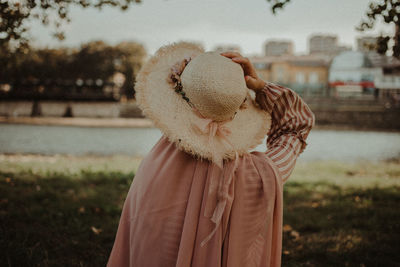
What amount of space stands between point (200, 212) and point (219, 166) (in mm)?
236

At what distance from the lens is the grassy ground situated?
11.5 ft

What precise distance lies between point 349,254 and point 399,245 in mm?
692

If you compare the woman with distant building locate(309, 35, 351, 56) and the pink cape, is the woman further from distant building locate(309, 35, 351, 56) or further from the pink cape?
distant building locate(309, 35, 351, 56)

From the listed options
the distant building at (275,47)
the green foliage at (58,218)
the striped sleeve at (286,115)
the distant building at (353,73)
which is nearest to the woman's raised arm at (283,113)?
the striped sleeve at (286,115)

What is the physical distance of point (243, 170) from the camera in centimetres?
161

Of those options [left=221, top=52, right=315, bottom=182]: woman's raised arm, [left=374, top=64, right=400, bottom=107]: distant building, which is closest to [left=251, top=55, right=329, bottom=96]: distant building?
[left=374, top=64, right=400, bottom=107]: distant building

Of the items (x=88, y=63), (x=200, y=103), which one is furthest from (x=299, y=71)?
(x=200, y=103)

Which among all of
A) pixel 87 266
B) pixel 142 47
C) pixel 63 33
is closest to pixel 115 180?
pixel 63 33

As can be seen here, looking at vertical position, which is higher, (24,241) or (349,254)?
(24,241)

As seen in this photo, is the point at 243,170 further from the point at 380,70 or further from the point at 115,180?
the point at 380,70

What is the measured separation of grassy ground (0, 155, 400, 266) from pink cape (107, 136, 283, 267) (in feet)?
6.36

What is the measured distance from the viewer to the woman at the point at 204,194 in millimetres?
1581

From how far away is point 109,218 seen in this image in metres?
4.34

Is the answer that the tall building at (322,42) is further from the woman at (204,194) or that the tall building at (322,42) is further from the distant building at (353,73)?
the woman at (204,194)
